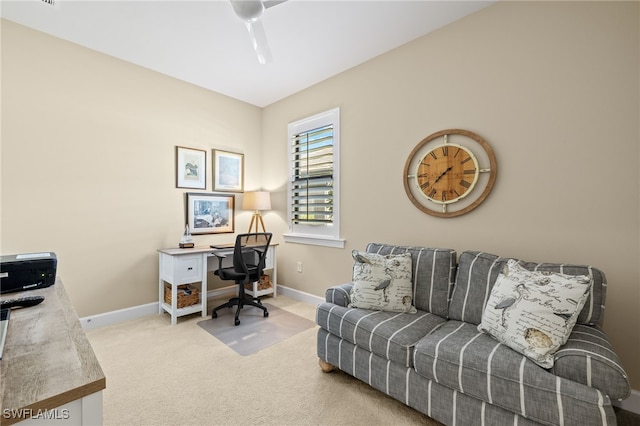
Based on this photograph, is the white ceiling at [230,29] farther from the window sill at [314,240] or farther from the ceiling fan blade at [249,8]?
the window sill at [314,240]

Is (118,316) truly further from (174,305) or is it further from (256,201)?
(256,201)

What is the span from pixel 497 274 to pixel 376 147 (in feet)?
5.40

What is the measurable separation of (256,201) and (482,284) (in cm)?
280

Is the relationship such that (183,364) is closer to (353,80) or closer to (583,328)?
(583,328)

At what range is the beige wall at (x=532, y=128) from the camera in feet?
5.90

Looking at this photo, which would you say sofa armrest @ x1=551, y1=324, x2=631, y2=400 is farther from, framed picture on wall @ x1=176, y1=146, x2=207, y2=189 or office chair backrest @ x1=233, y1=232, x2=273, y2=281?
framed picture on wall @ x1=176, y1=146, x2=207, y2=189

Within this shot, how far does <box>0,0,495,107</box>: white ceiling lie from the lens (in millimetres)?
2291

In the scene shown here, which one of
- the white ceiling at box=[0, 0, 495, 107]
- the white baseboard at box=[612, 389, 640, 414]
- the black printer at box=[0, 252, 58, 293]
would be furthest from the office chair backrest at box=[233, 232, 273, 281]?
the white baseboard at box=[612, 389, 640, 414]

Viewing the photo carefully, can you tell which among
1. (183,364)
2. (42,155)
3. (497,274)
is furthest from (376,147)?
(42,155)

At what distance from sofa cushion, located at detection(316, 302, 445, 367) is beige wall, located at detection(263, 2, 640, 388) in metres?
0.87

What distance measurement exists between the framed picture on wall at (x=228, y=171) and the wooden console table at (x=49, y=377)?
2.90 metres

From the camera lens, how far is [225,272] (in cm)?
→ 313

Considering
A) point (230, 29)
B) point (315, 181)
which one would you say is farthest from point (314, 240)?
point (230, 29)

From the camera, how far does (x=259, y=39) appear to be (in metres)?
2.10
